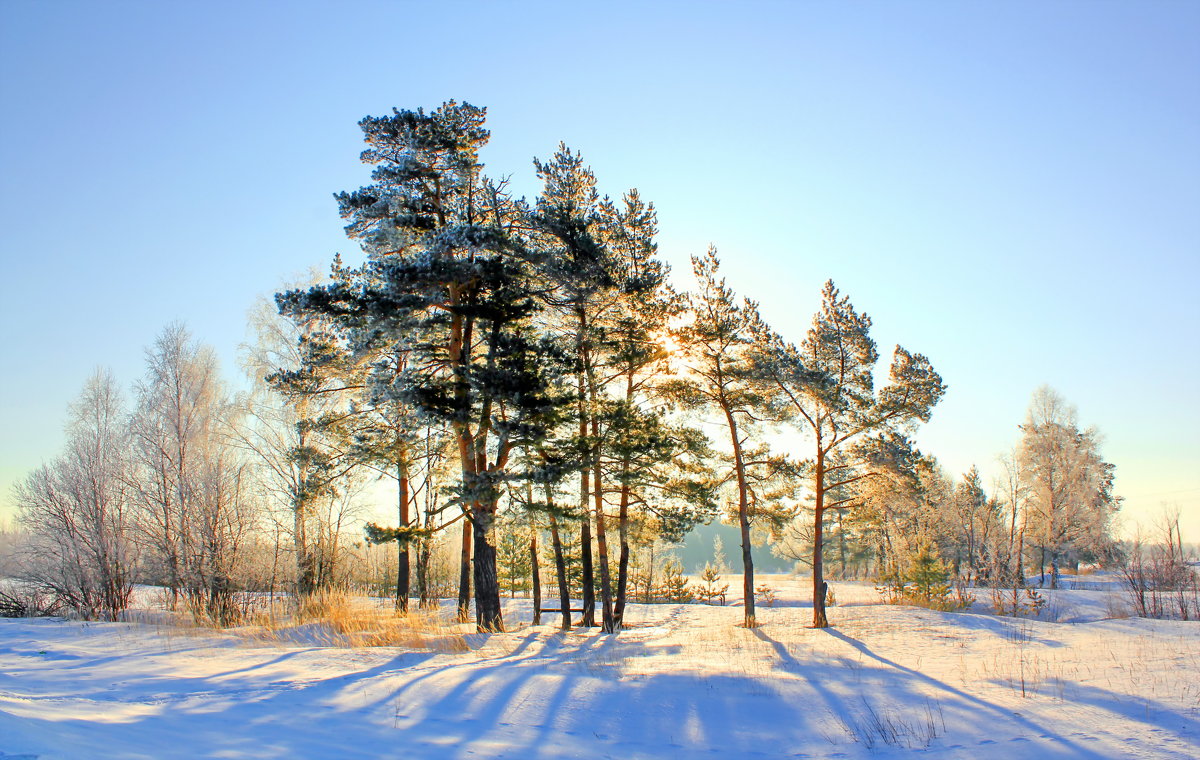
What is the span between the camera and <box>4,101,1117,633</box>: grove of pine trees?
14.5 m

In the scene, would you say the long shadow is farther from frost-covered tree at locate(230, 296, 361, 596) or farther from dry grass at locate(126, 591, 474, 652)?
frost-covered tree at locate(230, 296, 361, 596)

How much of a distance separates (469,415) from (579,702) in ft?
A: 27.1

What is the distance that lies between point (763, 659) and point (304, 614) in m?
11.4

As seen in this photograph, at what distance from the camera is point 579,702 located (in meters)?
7.20

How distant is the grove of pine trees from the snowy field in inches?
200

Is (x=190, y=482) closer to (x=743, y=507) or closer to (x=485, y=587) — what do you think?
(x=485, y=587)

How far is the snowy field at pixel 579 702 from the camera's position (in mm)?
5390

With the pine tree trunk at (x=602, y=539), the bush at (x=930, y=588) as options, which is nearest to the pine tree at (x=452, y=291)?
the pine tree trunk at (x=602, y=539)

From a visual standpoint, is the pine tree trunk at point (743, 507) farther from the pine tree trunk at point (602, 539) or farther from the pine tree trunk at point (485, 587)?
the pine tree trunk at point (485, 587)

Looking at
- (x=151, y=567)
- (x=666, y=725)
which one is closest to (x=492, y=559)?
(x=666, y=725)

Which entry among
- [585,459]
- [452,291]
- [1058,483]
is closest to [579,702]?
[585,459]

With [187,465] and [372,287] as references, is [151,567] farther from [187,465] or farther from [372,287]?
[372,287]

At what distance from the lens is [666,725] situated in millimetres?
6547

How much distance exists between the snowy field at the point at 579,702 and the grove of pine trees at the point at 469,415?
5087mm
